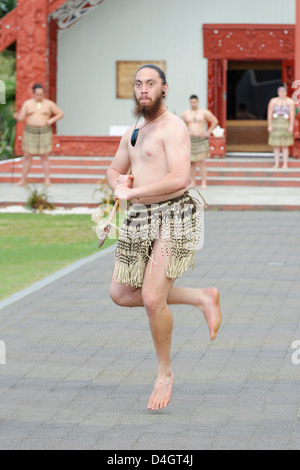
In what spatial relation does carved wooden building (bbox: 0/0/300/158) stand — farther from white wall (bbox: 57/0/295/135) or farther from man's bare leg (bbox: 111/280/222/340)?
man's bare leg (bbox: 111/280/222/340)

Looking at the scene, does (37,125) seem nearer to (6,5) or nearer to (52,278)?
(52,278)

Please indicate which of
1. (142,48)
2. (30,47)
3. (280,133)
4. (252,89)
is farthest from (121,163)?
→ (252,89)

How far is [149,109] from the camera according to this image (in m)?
6.12

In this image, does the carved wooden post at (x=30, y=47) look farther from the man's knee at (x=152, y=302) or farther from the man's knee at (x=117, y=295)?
the man's knee at (x=152, y=302)

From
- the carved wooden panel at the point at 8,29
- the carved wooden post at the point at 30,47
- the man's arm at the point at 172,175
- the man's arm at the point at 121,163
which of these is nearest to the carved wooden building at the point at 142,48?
the carved wooden panel at the point at 8,29

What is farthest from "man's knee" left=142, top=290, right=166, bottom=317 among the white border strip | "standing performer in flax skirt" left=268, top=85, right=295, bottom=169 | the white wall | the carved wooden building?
the white wall

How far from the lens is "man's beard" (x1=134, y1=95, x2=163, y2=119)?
6.12m

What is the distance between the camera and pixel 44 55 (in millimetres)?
25266

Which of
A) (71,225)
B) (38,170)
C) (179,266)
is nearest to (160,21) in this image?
(38,170)

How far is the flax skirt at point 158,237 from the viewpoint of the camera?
612 cm

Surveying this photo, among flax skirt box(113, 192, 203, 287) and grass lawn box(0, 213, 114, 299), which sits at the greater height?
flax skirt box(113, 192, 203, 287)

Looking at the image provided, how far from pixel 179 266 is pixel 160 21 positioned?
20.8 metres

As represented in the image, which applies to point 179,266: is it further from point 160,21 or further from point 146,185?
point 160,21

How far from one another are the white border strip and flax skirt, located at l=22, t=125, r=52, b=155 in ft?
23.7
